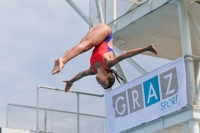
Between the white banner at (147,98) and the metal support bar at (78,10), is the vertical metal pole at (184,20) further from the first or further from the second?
the metal support bar at (78,10)

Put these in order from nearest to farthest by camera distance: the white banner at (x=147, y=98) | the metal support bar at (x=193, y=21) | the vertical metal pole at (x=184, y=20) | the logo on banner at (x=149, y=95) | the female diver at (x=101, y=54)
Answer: the female diver at (x=101, y=54)
the white banner at (x=147, y=98)
the logo on banner at (x=149, y=95)
the vertical metal pole at (x=184, y=20)
the metal support bar at (x=193, y=21)

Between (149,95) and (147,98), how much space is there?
0.11 metres

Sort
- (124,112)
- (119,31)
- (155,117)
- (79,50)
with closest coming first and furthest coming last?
(79,50)
(155,117)
(124,112)
(119,31)

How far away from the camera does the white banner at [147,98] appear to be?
63.5 ft

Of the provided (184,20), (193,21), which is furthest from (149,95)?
(193,21)

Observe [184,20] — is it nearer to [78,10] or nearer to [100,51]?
[78,10]

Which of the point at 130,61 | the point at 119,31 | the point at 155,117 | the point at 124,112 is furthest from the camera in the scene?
the point at 130,61

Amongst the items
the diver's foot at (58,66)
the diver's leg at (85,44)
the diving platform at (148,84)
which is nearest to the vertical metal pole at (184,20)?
the diving platform at (148,84)

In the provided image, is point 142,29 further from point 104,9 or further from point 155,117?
point 155,117

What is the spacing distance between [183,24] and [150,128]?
3232 mm

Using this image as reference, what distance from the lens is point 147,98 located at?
66.5ft

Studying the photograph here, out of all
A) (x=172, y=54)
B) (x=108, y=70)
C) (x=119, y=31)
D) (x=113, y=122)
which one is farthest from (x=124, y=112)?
(x=108, y=70)

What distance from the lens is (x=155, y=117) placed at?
20.0 meters

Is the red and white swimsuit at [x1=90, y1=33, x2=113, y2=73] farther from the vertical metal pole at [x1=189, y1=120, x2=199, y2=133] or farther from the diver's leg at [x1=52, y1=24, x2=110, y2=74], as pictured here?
the vertical metal pole at [x1=189, y1=120, x2=199, y2=133]
